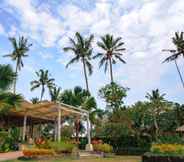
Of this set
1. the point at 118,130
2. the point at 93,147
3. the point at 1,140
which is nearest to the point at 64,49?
the point at 118,130

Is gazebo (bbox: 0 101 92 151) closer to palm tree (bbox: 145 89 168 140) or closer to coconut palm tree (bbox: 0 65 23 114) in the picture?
coconut palm tree (bbox: 0 65 23 114)

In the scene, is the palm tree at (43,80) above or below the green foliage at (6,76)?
above

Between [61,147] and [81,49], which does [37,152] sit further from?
[81,49]

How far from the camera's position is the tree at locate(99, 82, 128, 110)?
44969mm

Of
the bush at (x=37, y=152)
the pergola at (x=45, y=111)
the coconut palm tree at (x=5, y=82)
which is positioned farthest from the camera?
the pergola at (x=45, y=111)

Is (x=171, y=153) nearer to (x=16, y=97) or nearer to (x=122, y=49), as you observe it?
(x=16, y=97)

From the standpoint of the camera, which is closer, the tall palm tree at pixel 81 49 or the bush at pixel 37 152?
the bush at pixel 37 152

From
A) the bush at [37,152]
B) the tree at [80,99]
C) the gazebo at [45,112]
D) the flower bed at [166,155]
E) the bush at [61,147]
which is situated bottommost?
the flower bed at [166,155]

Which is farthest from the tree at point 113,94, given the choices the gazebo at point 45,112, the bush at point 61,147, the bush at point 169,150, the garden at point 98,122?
the bush at point 169,150

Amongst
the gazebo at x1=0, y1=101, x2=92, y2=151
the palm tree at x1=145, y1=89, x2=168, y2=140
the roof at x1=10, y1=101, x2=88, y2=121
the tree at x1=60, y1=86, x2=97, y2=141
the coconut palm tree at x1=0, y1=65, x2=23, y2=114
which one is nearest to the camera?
the coconut palm tree at x1=0, y1=65, x2=23, y2=114

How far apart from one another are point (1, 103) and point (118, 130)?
832 inches

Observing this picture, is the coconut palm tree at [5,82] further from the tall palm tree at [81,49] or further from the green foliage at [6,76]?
the tall palm tree at [81,49]

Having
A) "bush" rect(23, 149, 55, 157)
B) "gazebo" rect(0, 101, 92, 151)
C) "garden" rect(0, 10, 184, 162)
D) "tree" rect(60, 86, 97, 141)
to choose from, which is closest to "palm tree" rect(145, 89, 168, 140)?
"garden" rect(0, 10, 184, 162)

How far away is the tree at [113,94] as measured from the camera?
1770 inches
